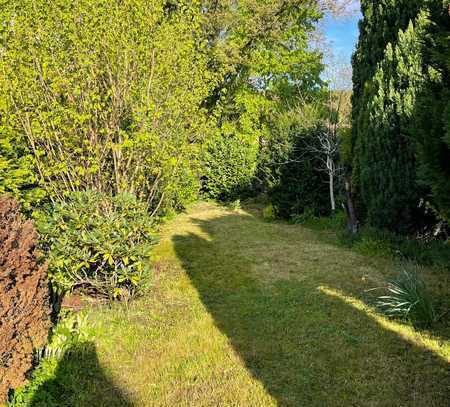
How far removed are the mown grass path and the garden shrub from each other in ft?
2.76

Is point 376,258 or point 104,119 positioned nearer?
point 104,119

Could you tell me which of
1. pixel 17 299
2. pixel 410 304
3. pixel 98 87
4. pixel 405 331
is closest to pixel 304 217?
pixel 410 304

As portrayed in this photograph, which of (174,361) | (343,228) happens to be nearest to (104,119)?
(174,361)

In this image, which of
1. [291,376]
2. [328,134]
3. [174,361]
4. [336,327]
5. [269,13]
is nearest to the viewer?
[291,376]

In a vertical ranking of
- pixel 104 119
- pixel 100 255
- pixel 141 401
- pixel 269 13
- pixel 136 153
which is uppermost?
pixel 269 13

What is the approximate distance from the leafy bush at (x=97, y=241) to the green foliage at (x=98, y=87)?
15.4 inches

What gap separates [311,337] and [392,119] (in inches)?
205

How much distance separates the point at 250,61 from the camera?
57.7 feet

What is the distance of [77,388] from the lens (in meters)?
4.03

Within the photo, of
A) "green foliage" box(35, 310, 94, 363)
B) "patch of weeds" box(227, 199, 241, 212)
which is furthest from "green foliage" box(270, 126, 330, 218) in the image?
"green foliage" box(35, 310, 94, 363)

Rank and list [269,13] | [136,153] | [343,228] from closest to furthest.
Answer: [136,153] < [343,228] < [269,13]

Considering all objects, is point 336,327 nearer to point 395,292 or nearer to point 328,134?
point 395,292

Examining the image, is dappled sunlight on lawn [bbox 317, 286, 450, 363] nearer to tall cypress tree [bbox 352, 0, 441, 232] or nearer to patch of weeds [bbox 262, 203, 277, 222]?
tall cypress tree [bbox 352, 0, 441, 232]

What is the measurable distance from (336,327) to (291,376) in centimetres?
126
